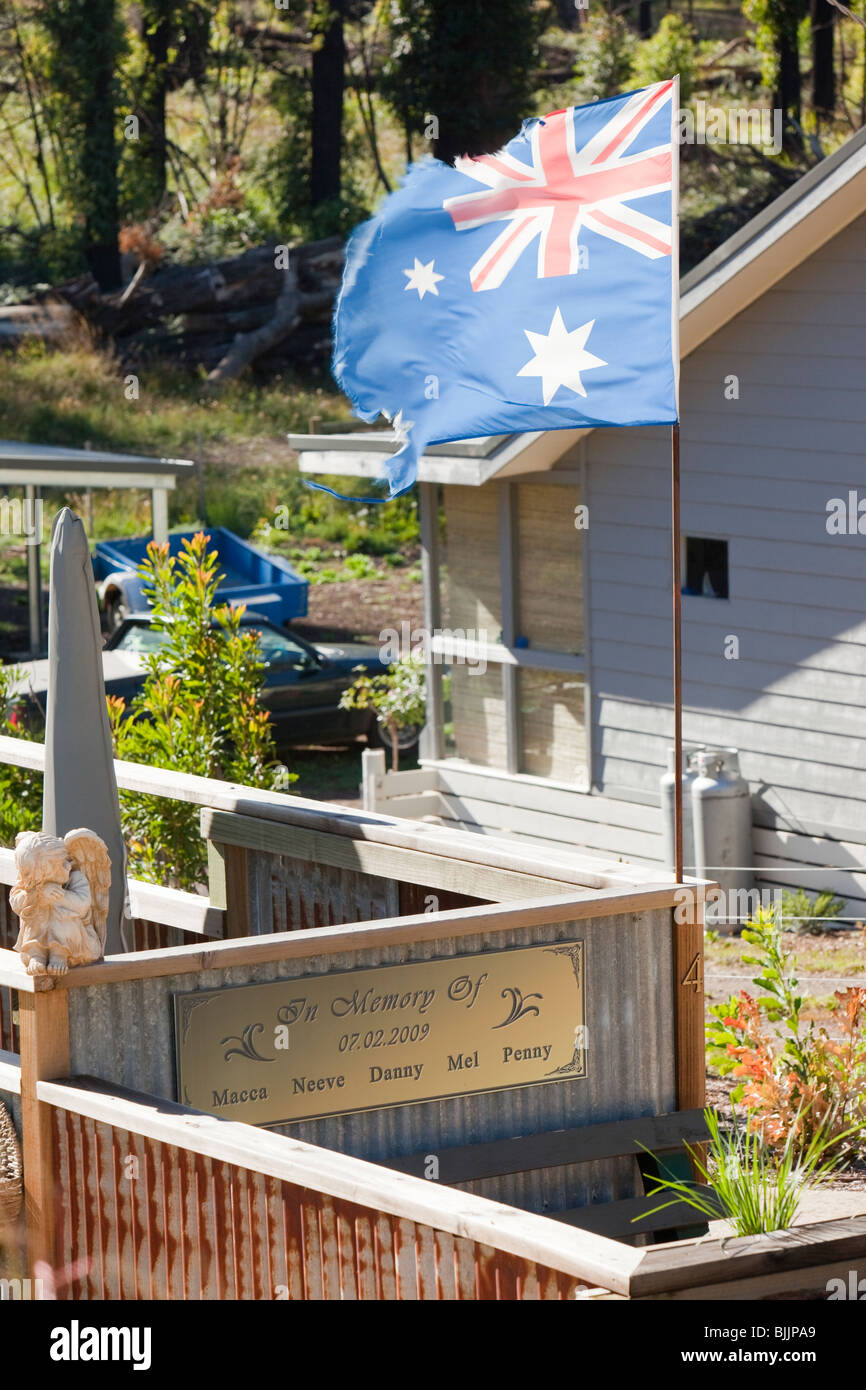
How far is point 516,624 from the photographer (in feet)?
46.5

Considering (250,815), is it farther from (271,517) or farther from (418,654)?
(271,517)

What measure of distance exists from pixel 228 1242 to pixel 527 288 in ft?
12.4

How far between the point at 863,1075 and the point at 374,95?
4579cm

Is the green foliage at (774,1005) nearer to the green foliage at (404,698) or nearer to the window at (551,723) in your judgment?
the window at (551,723)

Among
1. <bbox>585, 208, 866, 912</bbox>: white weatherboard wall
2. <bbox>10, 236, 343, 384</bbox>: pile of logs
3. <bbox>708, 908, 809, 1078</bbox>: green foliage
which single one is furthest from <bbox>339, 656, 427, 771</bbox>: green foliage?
<bbox>10, 236, 343, 384</bbox>: pile of logs

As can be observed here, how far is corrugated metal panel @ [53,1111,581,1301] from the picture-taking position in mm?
4609

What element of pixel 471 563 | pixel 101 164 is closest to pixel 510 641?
pixel 471 563

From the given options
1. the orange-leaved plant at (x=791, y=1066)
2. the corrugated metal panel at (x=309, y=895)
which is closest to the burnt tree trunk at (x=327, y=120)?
the corrugated metal panel at (x=309, y=895)

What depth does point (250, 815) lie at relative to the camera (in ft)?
26.5

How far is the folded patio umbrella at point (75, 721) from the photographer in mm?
6910

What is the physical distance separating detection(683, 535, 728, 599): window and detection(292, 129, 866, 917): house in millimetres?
15

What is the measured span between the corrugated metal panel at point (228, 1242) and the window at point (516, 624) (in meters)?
8.77

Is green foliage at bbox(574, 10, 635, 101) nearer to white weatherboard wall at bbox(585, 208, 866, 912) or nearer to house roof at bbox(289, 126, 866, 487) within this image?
house roof at bbox(289, 126, 866, 487)

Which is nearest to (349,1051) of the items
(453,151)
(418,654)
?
(418,654)
